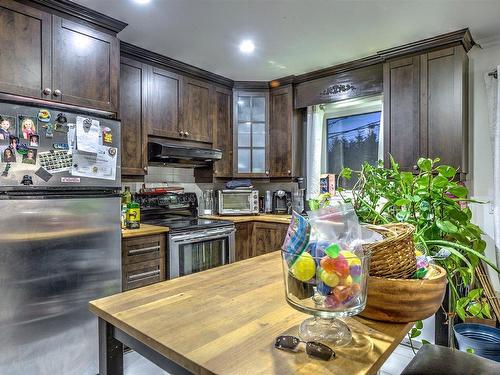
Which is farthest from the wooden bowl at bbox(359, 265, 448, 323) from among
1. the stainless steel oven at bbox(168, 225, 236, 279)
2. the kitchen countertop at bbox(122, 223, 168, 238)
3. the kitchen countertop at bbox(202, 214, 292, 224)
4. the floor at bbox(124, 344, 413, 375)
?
the kitchen countertop at bbox(202, 214, 292, 224)

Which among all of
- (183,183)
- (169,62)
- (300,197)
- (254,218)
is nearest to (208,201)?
(183,183)

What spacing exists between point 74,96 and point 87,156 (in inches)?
18.8

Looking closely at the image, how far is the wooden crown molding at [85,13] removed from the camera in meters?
2.02

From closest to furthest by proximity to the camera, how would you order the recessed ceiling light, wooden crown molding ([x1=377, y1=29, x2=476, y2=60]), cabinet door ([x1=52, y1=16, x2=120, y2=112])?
cabinet door ([x1=52, y1=16, x2=120, y2=112]) → wooden crown molding ([x1=377, y1=29, x2=476, y2=60]) → the recessed ceiling light

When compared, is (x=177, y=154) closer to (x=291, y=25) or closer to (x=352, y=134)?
(x=291, y=25)

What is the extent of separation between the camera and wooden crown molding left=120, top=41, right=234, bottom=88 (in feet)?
8.99

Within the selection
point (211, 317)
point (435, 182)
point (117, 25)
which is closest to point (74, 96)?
point (117, 25)

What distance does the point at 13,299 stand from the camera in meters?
1.70

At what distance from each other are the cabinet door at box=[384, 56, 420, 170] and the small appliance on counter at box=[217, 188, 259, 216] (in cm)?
148

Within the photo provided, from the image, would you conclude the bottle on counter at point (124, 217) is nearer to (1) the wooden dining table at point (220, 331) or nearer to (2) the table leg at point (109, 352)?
(1) the wooden dining table at point (220, 331)

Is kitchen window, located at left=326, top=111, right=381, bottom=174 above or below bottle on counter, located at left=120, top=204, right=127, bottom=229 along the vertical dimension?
above

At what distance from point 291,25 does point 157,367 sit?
2615 millimetres

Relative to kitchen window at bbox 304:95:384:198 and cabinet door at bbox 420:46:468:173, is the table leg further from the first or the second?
kitchen window at bbox 304:95:384:198

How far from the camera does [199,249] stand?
2.85 metres
